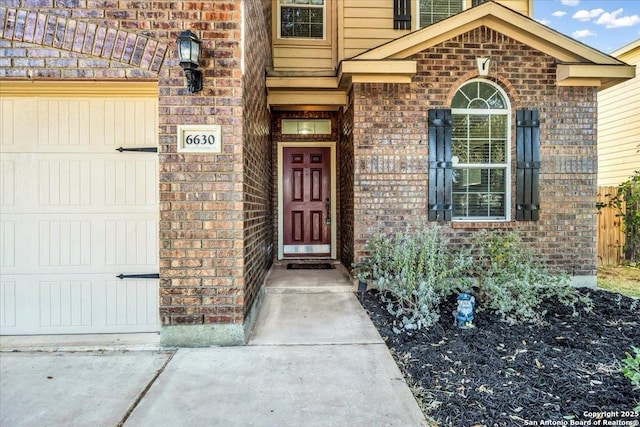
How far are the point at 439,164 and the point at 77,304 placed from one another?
4.36 metres

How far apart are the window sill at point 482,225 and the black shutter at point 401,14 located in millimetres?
3549

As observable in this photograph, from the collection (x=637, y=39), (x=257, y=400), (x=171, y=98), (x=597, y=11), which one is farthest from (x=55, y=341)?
(x=597, y=11)

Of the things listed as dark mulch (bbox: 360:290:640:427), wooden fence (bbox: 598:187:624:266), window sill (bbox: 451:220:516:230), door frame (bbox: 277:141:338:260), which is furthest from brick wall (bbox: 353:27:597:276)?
wooden fence (bbox: 598:187:624:266)

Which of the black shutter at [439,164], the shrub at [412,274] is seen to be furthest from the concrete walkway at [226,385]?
the black shutter at [439,164]

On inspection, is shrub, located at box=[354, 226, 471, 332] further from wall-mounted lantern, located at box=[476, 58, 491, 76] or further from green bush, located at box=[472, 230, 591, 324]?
wall-mounted lantern, located at box=[476, 58, 491, 76]

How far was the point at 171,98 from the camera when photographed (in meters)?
2.77

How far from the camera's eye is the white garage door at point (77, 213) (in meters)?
3.01

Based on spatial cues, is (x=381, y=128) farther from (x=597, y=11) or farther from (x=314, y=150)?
(x=597, y=11)

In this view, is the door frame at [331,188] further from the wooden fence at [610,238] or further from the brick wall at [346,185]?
the wooden fence at [610,238]

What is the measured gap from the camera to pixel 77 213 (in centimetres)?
304

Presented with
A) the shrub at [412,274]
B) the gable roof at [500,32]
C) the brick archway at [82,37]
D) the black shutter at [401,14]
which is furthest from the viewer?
the black shutter at [401,14]

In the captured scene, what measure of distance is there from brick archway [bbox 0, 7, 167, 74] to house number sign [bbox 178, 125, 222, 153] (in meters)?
0.57

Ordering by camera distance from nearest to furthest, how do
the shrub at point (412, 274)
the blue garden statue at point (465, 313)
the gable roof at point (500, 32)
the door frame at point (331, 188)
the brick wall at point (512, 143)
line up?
1. the blue garden statue at point (465, 313)
2. the shrub at point (412, 274)
3. the gable roof at point (500, 32)
4. the brick wall at point (512, 143)
5. the door frame at point (331, 188)

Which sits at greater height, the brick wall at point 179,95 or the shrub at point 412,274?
the brick wall at point 179,95
